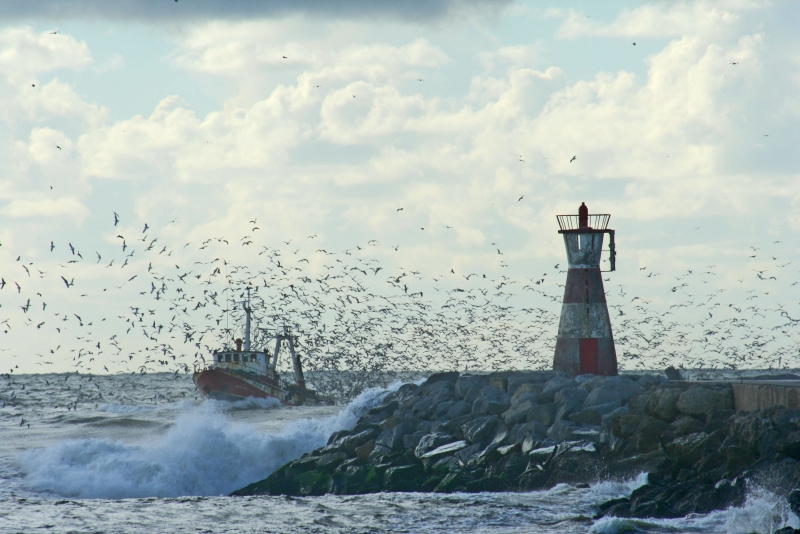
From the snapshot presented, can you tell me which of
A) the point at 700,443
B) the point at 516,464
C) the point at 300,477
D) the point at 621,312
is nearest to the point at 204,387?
the point at 621,312

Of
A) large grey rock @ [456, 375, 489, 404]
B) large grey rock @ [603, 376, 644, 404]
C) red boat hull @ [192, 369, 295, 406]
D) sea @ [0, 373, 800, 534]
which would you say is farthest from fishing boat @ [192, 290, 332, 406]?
large grey rock @ [603, 376, 644, 404]

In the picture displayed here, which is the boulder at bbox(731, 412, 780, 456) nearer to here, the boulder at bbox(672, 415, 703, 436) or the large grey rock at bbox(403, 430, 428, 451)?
the boulder at bbox(672, 415, 703, 436)

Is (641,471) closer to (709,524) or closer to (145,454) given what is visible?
(709,524)

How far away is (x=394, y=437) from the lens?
18.5m

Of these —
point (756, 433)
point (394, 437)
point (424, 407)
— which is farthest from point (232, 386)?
point (756, 433)

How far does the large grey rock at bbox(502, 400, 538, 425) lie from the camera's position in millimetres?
17484

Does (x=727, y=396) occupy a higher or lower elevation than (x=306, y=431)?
higher

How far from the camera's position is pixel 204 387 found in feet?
164

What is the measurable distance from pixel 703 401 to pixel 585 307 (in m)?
6.14

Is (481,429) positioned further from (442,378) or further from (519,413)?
(442,378)

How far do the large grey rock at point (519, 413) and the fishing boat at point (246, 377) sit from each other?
30913 millimetres

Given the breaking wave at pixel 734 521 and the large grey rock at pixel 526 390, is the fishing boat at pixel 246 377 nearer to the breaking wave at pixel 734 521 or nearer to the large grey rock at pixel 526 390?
the large grey rock at pixel 526 390

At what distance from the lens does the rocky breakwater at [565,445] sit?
12.3 metres

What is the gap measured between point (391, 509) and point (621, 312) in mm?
13566
